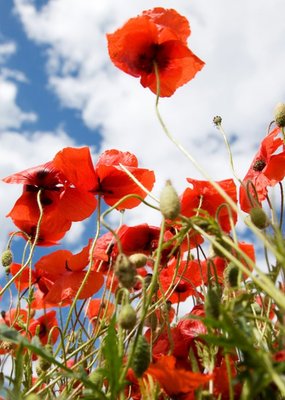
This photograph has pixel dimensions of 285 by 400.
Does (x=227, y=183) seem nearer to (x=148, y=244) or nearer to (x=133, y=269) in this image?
(x=148, y=244)

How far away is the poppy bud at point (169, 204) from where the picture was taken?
885 mm

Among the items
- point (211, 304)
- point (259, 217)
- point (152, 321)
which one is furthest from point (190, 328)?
point (211, 304)

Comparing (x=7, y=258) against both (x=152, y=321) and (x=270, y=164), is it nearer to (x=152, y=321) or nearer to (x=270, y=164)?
(x=152, y=321)

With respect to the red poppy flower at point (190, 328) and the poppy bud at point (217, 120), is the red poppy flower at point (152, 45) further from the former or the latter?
the red poppy flower at point (190, 328)

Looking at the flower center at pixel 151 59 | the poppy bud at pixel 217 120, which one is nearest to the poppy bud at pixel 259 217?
the flower center at pixel 151 59

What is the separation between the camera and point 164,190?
0.93 m

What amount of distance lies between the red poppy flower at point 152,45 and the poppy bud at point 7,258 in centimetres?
76

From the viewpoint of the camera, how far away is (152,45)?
4.89 ft

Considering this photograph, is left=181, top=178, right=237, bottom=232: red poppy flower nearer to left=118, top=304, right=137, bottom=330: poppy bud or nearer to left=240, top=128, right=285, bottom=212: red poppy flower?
left=240, top=128, right=285, bottom=212: red poppy flower

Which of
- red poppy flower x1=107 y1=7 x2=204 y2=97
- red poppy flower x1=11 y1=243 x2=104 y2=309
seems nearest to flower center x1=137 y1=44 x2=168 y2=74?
red poppy flower x1=107 y1=7 x2=204 y2=97

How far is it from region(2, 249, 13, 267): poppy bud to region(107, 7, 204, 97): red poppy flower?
757mm

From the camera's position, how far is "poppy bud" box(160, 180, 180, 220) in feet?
2.90

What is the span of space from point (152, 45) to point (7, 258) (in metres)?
0.86

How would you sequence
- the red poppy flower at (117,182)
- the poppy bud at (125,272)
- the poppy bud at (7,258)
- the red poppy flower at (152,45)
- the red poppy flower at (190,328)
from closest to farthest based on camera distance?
1. the poppy bud at (125,272)
2. the red poppy flower at (190,328)
3. the red poppy flower at (152,45)
4. the red poppy flower at (117,182)
5. the poppy bud at (7,258)
